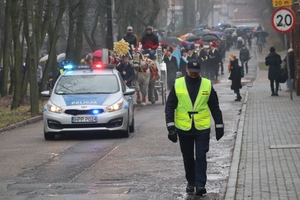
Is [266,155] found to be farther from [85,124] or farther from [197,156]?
[85,124]

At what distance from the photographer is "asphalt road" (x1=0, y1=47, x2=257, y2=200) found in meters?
11.6

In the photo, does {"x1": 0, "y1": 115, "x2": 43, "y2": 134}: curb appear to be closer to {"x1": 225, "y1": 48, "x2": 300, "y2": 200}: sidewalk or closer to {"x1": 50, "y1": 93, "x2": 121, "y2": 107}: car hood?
{"x1": 50, "y1": 93, "x2": 121, "y2": 107}: car hood

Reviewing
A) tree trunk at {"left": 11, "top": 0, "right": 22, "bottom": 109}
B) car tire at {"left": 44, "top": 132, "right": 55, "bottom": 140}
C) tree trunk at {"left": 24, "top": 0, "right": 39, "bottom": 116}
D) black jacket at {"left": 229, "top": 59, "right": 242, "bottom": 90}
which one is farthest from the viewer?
black jacket at {"left": 229, "top": 59, "right": 242, "bottom": 90}

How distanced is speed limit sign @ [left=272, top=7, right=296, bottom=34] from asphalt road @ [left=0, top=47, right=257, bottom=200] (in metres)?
4.78

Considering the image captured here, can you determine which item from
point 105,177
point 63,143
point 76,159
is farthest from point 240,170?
point 63,143

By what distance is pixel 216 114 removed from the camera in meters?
11.2

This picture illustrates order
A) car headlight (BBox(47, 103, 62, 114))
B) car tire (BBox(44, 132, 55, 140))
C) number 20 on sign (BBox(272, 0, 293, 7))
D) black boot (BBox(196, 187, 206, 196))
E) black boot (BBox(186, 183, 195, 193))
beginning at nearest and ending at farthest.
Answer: black boot (BBox(196, 187, 206, 196))
black boot (BBox(186, 183, 195, 193))
car headlight (BBox(47, 103, 62, 114))
car tire (BBox(44, 132, 55, 140))
number 20 on sign (BBox(272, 0, 293, 7))

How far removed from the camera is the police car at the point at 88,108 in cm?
1867

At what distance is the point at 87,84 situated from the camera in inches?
791

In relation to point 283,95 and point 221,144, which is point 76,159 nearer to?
point 221,144

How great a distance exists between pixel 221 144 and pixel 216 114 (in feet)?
20.1

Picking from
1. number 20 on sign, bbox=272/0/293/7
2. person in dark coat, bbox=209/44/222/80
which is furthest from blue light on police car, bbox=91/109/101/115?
person in dark coat, bbox=209/44/222/80

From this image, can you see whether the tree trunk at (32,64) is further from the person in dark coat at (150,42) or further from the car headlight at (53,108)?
the car headlight at (53,108)


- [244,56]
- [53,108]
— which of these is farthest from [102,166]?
[244,56]
